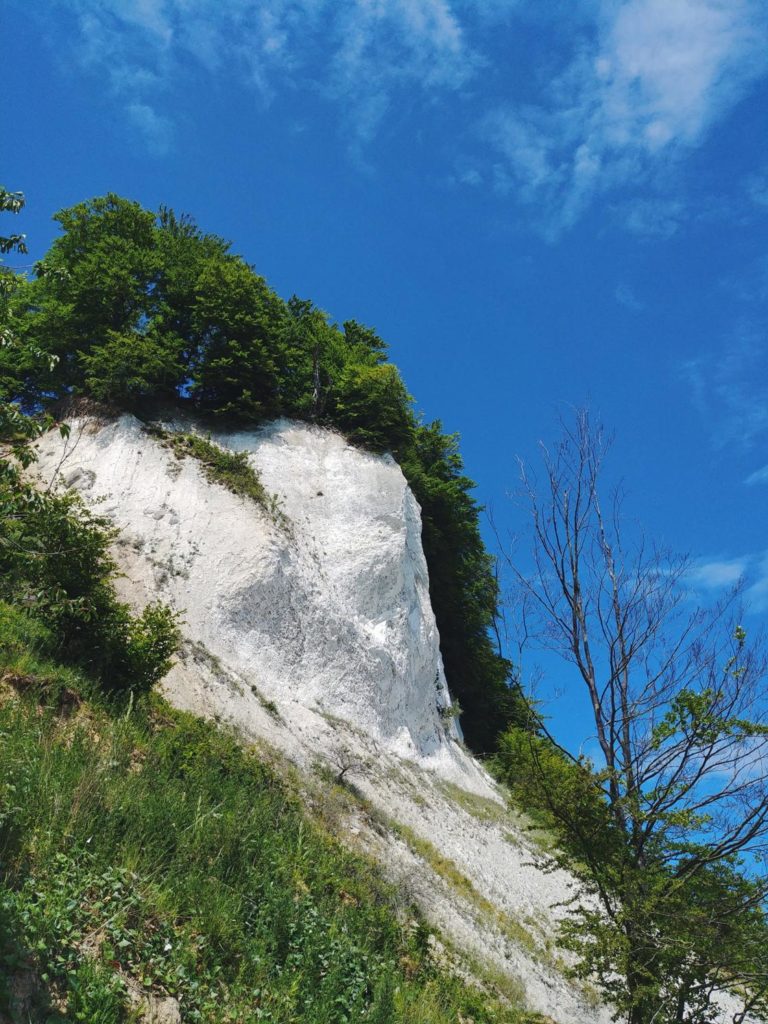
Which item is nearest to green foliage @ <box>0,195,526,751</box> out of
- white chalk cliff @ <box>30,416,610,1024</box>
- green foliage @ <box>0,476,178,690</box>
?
white chalk cliff @ <box>30,416,610,1024</box>

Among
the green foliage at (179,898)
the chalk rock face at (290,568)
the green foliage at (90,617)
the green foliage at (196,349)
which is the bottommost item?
the green foliage at (179,898)

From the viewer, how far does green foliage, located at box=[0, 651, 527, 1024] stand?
16.4 feet

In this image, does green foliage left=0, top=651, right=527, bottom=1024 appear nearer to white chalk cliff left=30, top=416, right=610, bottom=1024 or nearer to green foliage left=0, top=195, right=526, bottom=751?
white chalk cliff left=30, top=416, right=610, bottom=1024

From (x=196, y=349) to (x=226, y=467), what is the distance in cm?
601

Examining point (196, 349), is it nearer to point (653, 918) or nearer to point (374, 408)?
point (374, 408)

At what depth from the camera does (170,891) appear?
5992mm

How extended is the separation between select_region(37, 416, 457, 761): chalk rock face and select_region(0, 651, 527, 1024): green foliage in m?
8.04

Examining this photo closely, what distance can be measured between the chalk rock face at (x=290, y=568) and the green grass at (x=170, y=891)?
769cm

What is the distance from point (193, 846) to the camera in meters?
6.93

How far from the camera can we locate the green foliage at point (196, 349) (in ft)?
77.8

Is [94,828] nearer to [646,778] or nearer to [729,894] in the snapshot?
[646,778]

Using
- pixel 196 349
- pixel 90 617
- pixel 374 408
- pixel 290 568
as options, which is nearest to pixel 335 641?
pixel 290 568

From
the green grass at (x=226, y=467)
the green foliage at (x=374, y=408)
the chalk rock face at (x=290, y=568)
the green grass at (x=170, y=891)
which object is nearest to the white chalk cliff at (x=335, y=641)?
the chalk rock face at (x=290, y=568)

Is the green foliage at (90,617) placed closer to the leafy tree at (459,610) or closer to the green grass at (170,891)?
the green grass at (170,891)
